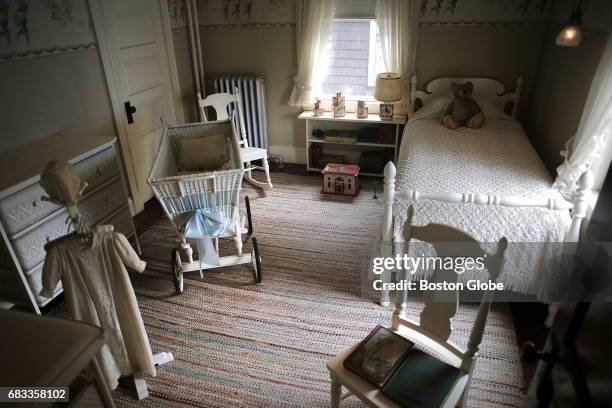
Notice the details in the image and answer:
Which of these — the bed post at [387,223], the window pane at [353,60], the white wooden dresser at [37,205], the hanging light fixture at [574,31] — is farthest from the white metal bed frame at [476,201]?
the window pane at [353,60]

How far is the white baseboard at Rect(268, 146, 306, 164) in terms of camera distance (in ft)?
14.9

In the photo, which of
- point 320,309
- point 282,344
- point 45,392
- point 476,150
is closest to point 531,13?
point 476,150

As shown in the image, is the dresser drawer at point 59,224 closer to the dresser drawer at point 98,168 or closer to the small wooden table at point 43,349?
the dresser drawer at point 98,168

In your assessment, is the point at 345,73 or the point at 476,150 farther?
the point at 345,73

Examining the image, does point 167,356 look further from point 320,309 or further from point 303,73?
point 303,73

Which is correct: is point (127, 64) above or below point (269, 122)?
above

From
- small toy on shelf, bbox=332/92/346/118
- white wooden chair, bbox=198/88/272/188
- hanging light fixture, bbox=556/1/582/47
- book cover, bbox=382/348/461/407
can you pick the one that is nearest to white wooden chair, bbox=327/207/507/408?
book cover, bbox=382/348/461/407

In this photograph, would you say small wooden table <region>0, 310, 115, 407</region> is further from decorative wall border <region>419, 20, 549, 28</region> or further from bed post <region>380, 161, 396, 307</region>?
decorative wall border <region>419, 20, 549, 28</region>

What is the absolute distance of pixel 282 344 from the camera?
2217 mm

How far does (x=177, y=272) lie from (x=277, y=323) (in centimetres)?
74

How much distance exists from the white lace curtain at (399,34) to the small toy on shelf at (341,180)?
961mm

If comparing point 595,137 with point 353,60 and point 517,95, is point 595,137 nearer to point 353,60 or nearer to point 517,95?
point 517,95

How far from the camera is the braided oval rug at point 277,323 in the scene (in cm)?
195

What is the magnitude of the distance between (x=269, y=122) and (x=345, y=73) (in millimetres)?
1005
